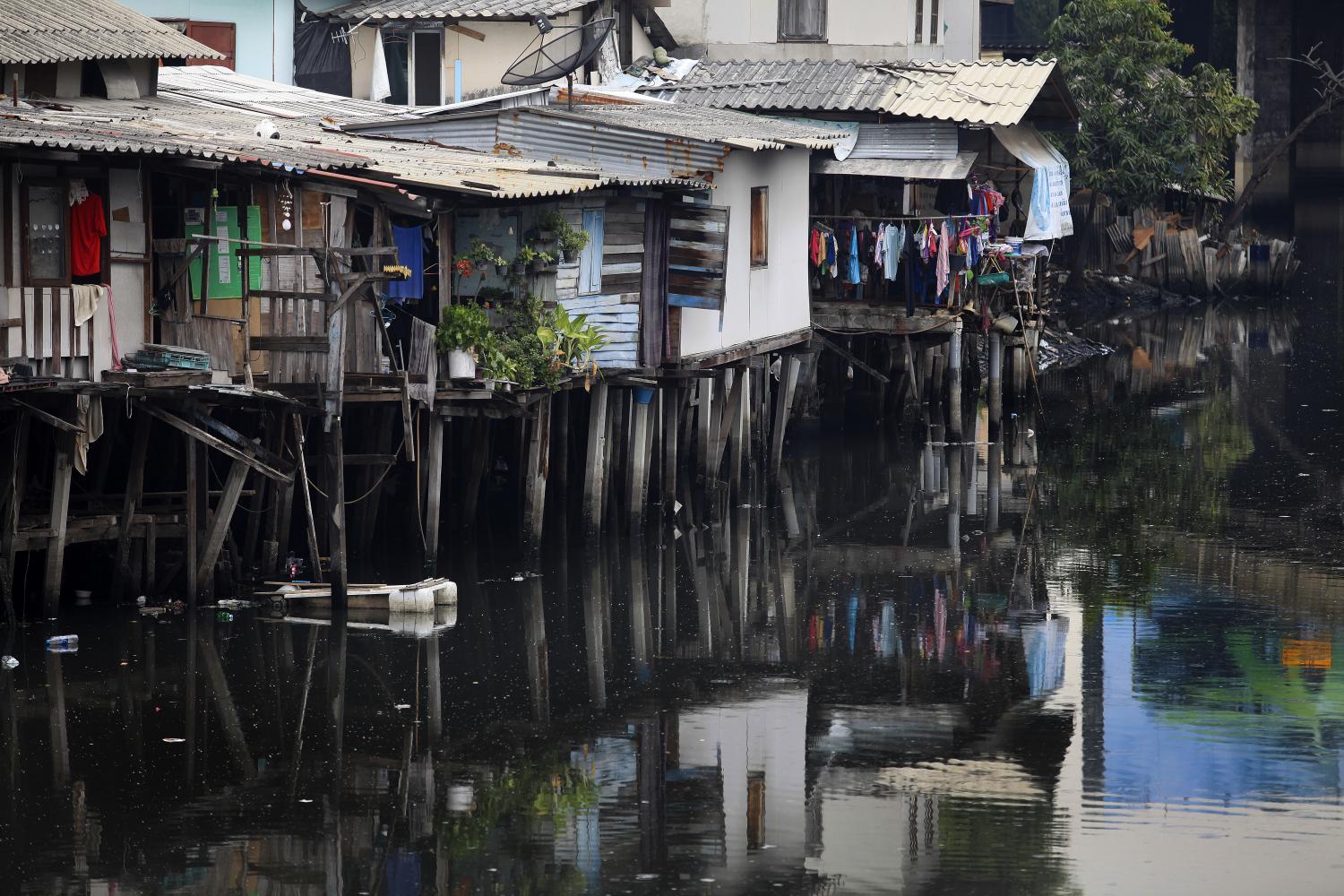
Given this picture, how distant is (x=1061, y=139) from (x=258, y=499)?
2436cm

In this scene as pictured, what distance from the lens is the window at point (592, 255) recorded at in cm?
1973

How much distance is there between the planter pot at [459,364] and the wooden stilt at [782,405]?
301 inches

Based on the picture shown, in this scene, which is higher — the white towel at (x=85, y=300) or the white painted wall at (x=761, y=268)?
the white painted wall at (x=761, y=268)

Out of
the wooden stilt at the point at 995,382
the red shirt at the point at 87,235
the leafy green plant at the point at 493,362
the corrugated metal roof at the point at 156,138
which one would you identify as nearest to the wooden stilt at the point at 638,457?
the leafy green plant at the point at 493,362

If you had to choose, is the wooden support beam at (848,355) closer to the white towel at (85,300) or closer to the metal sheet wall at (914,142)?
the metal sheet wall at (914,142)

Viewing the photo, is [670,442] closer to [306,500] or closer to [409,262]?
[409,262]

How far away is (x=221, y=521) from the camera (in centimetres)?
1631

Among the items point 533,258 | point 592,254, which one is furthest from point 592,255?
point 533,258

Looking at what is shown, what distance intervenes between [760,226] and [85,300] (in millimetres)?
9602

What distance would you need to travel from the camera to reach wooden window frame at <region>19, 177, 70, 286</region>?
50.1 feet

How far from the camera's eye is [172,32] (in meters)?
22.4

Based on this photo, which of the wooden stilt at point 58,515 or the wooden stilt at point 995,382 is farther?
the wooden stilt at point 995,382

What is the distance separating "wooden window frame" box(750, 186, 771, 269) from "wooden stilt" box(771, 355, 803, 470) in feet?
6.65

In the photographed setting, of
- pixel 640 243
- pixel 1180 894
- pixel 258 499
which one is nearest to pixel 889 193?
pixel 640 243
